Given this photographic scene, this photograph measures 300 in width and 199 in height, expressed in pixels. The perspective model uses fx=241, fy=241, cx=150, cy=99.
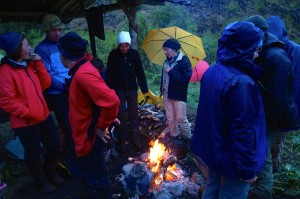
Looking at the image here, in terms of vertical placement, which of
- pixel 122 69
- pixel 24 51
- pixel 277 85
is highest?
pixel 24 51

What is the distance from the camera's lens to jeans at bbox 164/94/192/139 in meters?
4.99

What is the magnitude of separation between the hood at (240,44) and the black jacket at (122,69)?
2.87 meters

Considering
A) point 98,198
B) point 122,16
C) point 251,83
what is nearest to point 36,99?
point 98,198

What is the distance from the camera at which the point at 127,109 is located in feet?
17.8

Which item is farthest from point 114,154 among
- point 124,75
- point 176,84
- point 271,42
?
point 271,42

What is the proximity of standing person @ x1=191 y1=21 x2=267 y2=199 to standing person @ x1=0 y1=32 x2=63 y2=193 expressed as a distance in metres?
2.44

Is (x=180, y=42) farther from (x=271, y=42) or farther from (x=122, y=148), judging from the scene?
(x=271, y=42)

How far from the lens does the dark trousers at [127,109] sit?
5.01 meters

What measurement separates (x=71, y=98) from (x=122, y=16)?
75.7 feet

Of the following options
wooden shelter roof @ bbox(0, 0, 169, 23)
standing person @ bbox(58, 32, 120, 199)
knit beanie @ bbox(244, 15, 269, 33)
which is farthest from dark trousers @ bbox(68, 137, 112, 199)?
wooden shelter roof @ bbox(0, 0, 169, 23)

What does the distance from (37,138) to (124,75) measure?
6.66ft

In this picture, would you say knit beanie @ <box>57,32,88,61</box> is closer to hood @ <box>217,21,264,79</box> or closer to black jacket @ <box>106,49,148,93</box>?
hood @ <box>217,21,264,79</box>

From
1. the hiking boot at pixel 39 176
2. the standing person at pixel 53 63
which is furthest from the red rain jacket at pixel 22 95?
the hiking boot at pixel 39 176

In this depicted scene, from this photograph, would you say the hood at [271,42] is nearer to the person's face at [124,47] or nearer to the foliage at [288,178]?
the foliage at [288,178]
